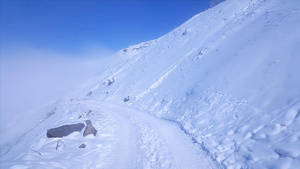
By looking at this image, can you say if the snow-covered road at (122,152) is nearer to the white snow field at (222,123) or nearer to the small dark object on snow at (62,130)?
the white snow field at (222,123)

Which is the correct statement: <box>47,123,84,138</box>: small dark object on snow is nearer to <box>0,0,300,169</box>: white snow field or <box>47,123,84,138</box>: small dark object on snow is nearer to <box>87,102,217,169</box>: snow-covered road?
<box>0,0,300,169</box>: white snow field

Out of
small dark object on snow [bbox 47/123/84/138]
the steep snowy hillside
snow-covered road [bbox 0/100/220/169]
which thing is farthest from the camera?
small dark object on snow [bbox 47/123/84/138]

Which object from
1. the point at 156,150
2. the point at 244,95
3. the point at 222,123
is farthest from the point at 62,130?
the point at 244,95

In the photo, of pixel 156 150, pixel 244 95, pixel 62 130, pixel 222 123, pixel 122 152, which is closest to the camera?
pixel 156 150

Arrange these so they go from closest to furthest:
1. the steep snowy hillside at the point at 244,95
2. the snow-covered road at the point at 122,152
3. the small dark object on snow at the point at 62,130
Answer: the steep snowy hillside at the point at 244,95
the snow-covered road at the point at 122,152
the small dark object on snow at the point at 62,130

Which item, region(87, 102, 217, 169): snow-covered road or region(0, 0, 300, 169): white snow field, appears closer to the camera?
region(0, 0, 300, 169): white snow field

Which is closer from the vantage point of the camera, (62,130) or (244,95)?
(244,95)

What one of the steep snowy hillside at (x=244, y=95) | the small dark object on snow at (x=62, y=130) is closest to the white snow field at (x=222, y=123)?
the steep snowy hillside at (x=244, y=95)

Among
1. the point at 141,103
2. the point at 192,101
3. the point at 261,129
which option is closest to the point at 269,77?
the point at 261,129

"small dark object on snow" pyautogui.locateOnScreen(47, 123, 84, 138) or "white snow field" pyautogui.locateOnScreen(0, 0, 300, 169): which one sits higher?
"small dark object on snow" pyautogui.locateOnScreen(47, 123, 84, 138)

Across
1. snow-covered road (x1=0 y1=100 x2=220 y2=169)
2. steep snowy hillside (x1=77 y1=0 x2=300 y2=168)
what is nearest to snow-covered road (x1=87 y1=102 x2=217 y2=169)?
snow-covered road (x1=0 y1=100 x2=220 y2=169)

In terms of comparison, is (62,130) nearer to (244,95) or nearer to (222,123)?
(222,123)

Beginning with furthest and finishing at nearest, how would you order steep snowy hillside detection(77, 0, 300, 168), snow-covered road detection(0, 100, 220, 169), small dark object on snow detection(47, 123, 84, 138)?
small dark object on snow detection(47, 123, 84, 138), snow-covered road detection(0, 100, 220, 169), steep snowy hillside detection(77, 0, 300, 168)

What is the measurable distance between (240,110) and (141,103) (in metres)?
14.5
